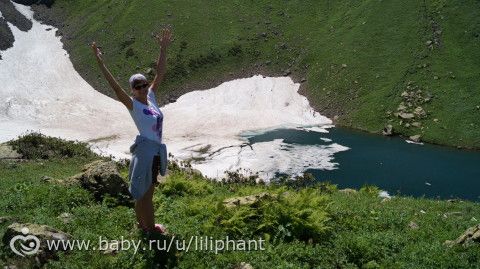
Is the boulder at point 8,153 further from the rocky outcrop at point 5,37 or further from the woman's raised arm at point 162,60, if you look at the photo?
the rocky outcrop at point 5,37

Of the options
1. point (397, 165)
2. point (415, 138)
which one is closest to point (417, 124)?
point (415, 138)

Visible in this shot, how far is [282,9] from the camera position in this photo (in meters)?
104

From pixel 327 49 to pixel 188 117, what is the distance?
32836 mm

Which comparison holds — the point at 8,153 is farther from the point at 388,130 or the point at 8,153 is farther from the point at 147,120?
the point at 388,130

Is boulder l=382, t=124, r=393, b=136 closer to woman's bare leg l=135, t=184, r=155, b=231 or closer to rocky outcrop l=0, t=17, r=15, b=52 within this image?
woman's bare leg l=135, t=184, r=155, b=231

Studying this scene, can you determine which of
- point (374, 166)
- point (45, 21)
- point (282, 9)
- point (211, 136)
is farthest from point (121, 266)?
point (45, 21)

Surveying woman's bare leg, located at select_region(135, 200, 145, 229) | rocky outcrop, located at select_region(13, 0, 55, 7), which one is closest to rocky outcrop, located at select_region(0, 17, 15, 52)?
rocky outcrop, located at select_region(13, 0, 55, 7)

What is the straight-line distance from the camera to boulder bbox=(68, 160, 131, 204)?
15.6 m

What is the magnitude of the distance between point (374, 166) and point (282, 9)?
58.8 metres

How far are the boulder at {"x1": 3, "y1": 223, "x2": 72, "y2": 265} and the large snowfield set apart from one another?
38999mm

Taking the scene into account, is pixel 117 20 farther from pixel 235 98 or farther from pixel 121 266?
pixel 121 266

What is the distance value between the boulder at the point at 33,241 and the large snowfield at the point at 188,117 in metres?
39.0

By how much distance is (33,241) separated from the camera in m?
10.5

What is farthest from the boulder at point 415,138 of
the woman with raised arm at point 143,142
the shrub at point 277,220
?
the woman with raised arm at point 143,142
